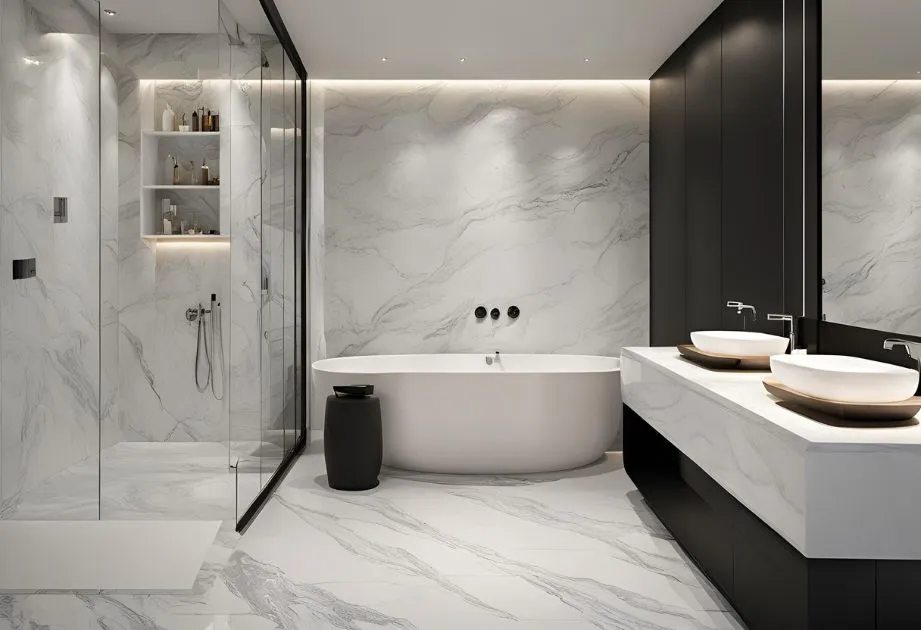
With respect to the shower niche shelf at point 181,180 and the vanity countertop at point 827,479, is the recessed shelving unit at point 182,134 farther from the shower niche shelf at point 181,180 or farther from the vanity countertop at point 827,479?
the vanity countertop at point 827,479

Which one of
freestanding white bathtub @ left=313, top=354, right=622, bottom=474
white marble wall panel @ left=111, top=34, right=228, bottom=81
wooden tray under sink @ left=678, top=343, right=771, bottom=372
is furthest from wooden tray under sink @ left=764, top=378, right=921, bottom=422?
white marble wall panel @ left=111, top=34, right=228, bottom=81

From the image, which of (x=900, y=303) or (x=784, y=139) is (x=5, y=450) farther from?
(x=784, y=139)

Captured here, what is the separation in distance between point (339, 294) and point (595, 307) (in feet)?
6.09

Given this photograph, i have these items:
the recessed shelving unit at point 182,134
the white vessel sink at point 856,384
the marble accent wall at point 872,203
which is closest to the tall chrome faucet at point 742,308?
the marble accent wall at point 872,203

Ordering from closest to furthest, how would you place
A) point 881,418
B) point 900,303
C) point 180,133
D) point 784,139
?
→ point 881,418 < point 900,303 < point 784,139 < point 180,133

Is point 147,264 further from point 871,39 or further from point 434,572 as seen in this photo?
point 871,39

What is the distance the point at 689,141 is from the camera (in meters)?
4.69

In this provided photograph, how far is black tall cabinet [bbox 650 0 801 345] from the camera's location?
351 centimetres

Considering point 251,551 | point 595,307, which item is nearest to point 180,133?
point 251,551

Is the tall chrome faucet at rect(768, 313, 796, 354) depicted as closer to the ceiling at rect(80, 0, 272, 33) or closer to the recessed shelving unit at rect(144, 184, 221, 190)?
the ceiling at rect(80, 0, 272, 33)

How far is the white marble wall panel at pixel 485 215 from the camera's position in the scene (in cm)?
558

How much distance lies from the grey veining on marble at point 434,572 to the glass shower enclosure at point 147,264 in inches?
14.3

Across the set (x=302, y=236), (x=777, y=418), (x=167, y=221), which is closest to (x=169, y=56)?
(x=167, y=221)

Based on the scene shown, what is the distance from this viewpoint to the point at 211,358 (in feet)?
13.4
